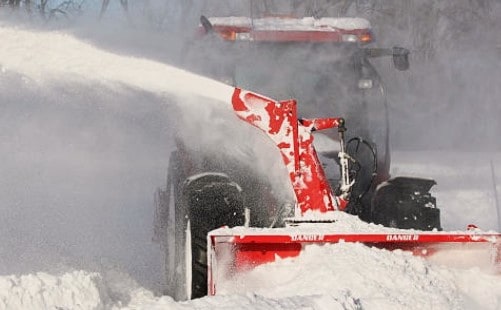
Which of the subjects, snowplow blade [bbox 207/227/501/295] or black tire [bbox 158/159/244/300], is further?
black tire [bbox 158/159/244/300]

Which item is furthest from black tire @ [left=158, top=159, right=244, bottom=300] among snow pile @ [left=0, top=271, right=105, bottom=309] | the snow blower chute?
snow pile @ [left=0, top=271, right=105, bottom=309]

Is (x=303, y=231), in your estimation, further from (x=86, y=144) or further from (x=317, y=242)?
(x=86, y=144)

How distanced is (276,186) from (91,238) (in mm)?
2564

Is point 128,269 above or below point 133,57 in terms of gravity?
below

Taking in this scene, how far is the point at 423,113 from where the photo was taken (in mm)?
18203

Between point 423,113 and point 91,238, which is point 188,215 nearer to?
point 91,238

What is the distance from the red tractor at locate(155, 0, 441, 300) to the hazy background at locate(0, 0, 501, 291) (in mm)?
391

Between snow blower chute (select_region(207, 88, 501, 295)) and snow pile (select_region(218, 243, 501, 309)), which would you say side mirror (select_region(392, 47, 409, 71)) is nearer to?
snow blower chute (select_region(207, 88, 501, 295))

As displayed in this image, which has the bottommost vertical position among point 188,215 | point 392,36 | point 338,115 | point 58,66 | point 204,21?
point 188,215

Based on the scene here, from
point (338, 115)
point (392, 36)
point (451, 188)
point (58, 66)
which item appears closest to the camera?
point (58, 66)

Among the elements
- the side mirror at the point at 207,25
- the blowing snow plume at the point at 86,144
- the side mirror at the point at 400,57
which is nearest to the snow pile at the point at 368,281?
the blowing snow plume at the point at 86,144

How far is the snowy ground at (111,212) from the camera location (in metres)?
3.34

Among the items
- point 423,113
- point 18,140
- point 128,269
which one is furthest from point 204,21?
point 423,113

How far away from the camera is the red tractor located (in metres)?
4.60
